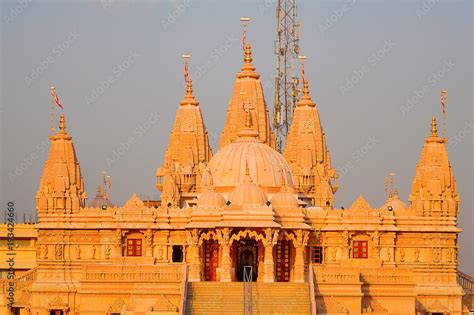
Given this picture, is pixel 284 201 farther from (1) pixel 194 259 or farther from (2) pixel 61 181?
(2) pixel 61 181

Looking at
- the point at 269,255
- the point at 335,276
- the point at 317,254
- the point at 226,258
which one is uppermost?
the point at 317,254

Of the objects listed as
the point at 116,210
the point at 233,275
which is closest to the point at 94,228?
the point at 116,210

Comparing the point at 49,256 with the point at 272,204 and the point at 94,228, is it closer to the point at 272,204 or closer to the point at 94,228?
the point at 94,228

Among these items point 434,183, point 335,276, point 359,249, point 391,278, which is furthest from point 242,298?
point 434,183

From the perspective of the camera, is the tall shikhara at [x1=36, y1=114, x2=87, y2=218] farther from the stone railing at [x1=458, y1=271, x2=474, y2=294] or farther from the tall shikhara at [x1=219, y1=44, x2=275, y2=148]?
the stone railing at [x1=458, y1=271, x2=474, y2=294]

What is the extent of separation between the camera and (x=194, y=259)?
284 feet

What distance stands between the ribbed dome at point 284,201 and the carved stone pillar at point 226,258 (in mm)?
2914

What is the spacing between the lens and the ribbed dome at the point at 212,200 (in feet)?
287

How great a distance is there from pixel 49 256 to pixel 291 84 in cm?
2792

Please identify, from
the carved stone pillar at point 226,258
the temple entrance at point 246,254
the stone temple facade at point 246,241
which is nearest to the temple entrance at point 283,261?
the stone temple facade at point 246,241

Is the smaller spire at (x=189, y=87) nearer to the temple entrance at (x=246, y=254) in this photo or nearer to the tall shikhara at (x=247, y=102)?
the tall shikhara at (x=247, y=102)

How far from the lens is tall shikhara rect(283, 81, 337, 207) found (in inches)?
3932

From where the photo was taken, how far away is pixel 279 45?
114875 mm

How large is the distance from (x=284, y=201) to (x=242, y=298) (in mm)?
7409
